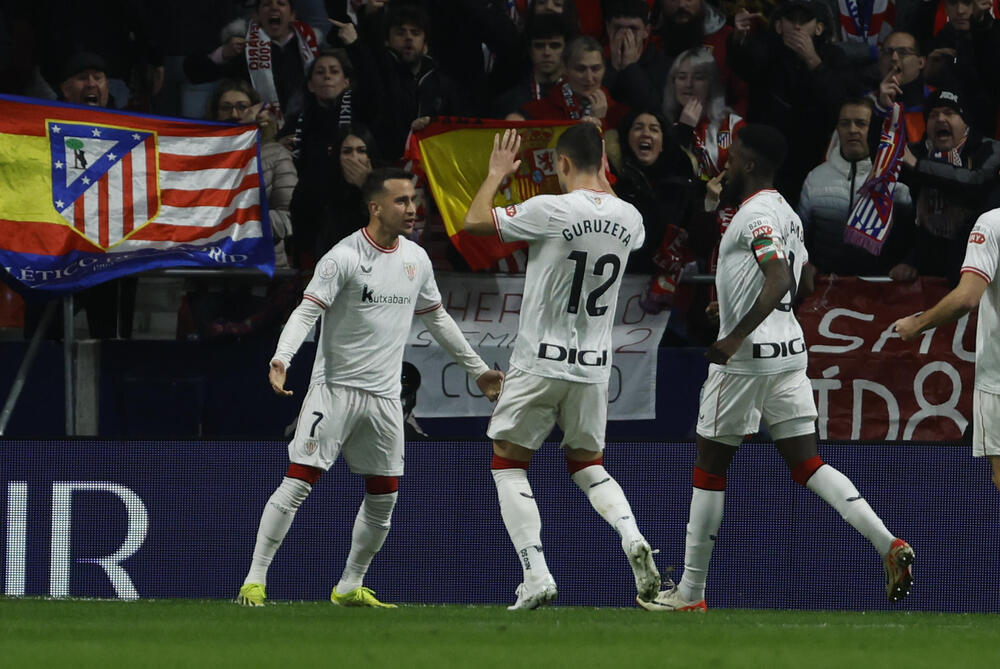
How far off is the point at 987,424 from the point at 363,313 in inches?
122

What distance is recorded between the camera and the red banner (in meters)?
10.8

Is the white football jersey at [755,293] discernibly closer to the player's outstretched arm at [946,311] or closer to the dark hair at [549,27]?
the player's outstretched arm at [946,311]

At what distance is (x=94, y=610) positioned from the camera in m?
8.75

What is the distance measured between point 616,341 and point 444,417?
45.8 inches

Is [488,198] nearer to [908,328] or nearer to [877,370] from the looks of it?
[908,328]

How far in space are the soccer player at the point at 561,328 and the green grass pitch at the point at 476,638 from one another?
512 millimetres

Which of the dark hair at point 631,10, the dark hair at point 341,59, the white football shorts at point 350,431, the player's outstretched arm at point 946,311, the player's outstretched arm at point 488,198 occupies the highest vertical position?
the dark hair at point 631,10

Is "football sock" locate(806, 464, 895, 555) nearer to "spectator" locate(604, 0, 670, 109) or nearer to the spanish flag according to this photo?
the spanish flag

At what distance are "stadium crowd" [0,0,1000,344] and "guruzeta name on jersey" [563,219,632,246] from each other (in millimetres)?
2784

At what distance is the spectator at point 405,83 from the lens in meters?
11.9

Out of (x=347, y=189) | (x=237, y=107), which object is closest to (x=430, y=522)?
(x=347, y=189)

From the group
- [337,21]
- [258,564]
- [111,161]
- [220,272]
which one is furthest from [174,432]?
[337,21]

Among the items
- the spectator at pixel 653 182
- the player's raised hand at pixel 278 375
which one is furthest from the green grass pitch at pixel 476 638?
the spectator at pixel 653 182

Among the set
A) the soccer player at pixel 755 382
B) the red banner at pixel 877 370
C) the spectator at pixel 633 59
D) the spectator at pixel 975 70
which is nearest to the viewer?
the soccer player at pixel 755 382
